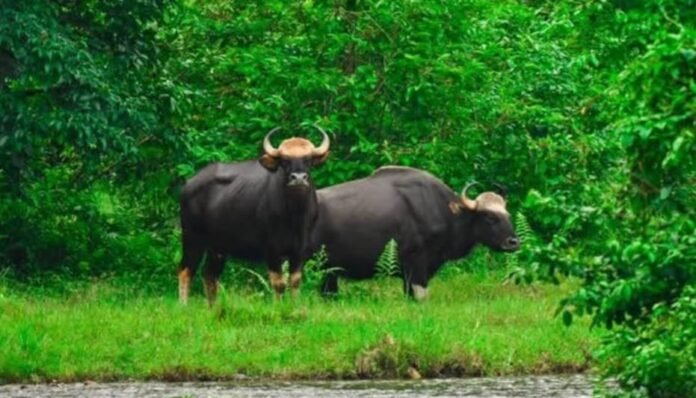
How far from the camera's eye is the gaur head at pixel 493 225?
21547mm

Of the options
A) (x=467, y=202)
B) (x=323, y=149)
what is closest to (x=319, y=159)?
(x=323, y=149)

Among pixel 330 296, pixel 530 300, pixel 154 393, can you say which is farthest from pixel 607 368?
pixel 330 296

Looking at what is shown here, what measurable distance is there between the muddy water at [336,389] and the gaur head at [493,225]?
616 cm

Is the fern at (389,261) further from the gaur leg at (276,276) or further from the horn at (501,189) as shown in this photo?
the horn at (501,189)

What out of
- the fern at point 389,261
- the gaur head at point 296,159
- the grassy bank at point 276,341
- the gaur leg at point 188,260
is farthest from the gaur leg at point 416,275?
the grassy bank at point 276,341

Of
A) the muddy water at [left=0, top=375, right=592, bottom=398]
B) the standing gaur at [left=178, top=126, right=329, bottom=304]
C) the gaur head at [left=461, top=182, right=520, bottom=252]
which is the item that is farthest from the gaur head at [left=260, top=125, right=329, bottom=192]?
the muddy water at [left=0, top=375, right=592, bottom=398]

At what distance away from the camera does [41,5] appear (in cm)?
2000

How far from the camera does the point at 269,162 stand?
66.4 ft

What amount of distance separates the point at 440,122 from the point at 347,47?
1.29 metres

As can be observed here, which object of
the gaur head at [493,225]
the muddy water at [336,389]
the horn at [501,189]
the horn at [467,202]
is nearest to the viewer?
the muddy water at [336,389]

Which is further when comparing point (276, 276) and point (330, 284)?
point (330, 284)

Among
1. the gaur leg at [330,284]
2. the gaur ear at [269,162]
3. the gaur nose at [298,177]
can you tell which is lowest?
the gaur leg at [330,284]

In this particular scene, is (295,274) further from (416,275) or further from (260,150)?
(260,150)

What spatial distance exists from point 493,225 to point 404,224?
3.17ft
